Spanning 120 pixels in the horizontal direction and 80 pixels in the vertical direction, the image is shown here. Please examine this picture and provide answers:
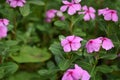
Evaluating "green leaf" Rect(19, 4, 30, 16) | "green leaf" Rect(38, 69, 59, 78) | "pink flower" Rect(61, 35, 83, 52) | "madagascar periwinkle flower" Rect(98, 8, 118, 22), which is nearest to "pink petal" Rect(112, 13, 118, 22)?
"madagascar periwinkle flower" Rect(98, 8, 118, 22)

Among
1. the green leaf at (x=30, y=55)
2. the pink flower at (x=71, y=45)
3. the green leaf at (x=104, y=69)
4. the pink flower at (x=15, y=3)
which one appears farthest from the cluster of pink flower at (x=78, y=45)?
the green leaf at (x=30, y=55)

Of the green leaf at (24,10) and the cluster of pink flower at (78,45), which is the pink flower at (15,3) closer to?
the green leaf at (24,10)

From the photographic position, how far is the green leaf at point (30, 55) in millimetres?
2336

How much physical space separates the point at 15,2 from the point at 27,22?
29.6 inches

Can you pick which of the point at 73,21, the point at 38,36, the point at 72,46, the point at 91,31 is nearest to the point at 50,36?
the point at 38,36

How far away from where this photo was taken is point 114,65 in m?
2.03

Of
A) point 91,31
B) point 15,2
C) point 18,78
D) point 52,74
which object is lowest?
point 18,78

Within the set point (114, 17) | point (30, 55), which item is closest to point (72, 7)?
point (114, 17)

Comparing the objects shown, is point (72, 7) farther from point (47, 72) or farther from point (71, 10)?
point (47, 72)

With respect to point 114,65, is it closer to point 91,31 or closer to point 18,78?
point 91,31

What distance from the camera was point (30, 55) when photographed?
2439 mm

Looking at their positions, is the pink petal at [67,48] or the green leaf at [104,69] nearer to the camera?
the pink petal at [67,48]

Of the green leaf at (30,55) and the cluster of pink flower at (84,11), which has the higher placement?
the cluster of pink flower at (84,11)

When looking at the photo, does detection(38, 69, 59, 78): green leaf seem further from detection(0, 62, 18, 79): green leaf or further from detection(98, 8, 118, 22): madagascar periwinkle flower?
detection(98, 8, 118, 22): madagascar periwinkle flower
